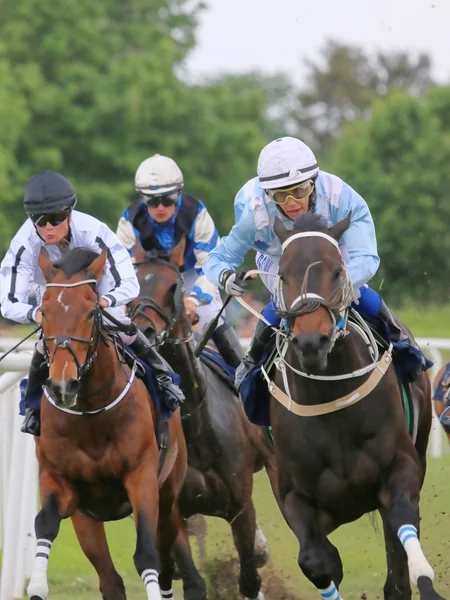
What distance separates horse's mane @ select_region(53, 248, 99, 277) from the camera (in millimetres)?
5965

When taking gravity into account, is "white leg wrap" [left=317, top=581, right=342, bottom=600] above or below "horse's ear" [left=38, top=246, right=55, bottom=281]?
below

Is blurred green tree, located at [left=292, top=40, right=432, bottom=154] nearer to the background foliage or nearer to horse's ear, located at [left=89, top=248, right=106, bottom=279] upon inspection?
the background foliage

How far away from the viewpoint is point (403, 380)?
20.5 ft

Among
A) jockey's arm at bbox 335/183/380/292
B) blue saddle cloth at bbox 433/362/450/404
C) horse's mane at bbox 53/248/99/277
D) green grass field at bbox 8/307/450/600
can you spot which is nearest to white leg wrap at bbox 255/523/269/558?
green grass field at bbox 8/307/450/600

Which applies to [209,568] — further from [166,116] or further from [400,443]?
[166,116]

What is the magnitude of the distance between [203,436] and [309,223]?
8.93ft

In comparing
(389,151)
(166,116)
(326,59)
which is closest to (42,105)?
(166,116)

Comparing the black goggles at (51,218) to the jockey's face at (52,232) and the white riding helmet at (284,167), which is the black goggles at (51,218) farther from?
the white riding helmet at (284,167)

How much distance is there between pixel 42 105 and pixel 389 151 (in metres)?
8.81

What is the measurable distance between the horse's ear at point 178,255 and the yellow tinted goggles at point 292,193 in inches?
90.3

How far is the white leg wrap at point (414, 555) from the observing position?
5.29 m

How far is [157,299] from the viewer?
752cm

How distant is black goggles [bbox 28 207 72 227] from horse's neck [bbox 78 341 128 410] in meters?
0.67

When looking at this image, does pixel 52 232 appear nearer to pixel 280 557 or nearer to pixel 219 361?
pixel 219 361
